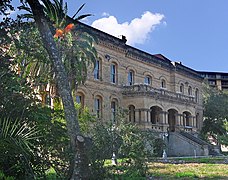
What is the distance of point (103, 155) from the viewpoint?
37.3 feet

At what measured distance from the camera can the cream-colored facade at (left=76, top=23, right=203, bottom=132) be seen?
31516 millimetres

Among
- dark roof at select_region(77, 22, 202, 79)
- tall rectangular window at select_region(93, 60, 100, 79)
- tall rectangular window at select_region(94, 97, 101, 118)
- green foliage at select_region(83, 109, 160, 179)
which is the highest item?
dark roof at select_region(77, 22, 202, 79)

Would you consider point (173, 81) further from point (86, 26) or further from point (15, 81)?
point (15, 81)

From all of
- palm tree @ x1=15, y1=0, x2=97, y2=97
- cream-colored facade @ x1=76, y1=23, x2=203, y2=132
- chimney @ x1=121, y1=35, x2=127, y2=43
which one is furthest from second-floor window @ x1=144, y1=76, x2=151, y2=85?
palm tree @ x1=15, y1=0, x2=97, y2=97

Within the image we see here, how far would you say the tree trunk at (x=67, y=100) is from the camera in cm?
938

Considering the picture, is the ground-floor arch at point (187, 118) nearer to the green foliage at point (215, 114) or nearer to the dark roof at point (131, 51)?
the dark roof at point (131, 51)

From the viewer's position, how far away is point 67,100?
997 centimetres

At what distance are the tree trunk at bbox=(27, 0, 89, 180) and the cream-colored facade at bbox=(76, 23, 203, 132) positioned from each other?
18974 mm

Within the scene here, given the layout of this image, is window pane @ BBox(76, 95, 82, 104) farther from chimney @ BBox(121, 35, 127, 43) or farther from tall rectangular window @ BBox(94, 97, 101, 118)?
chimney @ BBox(121, 35, 127, 43)

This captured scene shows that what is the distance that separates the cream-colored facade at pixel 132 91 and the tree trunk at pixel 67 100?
1897 cm

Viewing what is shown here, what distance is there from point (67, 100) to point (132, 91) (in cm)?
2396

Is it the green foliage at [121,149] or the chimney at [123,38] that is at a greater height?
the chimney at [123,38]

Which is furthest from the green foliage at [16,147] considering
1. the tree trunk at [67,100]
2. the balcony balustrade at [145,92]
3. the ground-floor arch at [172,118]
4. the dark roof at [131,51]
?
the ground-floor arch at [172,118]

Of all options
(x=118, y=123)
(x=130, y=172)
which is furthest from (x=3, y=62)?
(x=118, y=123)
